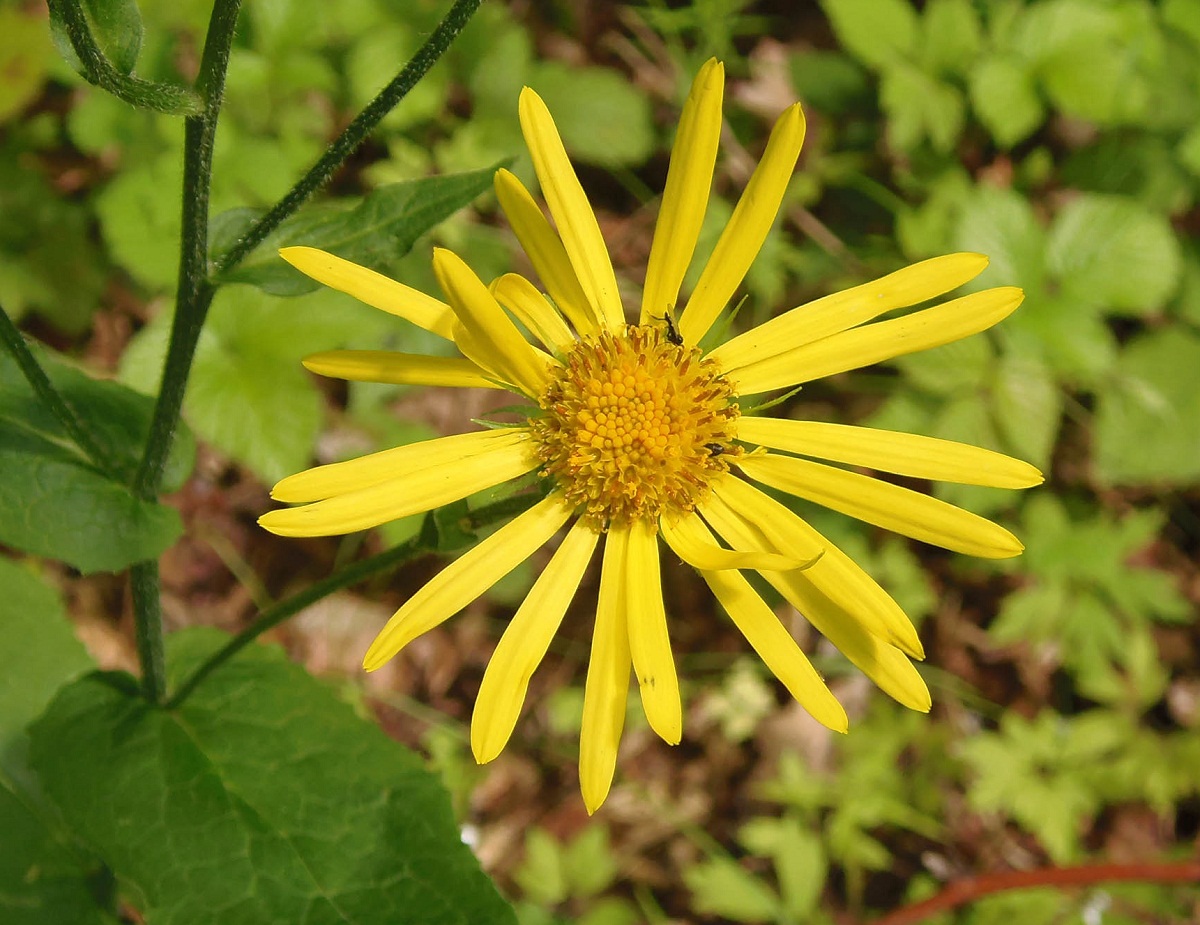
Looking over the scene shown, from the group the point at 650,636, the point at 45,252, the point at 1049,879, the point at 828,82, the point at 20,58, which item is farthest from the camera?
the point at 828,82

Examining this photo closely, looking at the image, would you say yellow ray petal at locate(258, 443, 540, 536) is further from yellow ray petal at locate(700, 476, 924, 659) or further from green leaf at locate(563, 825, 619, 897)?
A: green leaf at locate(563, 825, 619, 897)

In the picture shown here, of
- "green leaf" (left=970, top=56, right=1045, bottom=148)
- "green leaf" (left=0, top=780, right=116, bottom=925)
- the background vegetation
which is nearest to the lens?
"green leaf" (left=0, top=780, right=116, bottom=925)

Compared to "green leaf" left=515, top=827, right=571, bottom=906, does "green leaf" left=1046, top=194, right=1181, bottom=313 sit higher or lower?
higher

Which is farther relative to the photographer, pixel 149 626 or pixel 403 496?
pixel 149 626

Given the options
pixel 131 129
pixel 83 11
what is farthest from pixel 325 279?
pixel 131 129

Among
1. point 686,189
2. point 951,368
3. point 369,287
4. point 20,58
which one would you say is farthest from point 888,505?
point 20,58

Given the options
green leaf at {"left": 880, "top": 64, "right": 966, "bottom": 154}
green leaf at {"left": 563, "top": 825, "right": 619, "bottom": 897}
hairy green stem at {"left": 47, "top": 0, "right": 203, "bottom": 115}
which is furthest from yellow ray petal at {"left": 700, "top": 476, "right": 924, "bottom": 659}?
green leaf at {"left": 880, "top": 64, "right": 966, "bottom": 154}

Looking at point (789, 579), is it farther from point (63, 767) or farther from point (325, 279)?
point (63, 767)

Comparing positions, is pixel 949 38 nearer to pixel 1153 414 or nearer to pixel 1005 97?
pixel 1005 97
